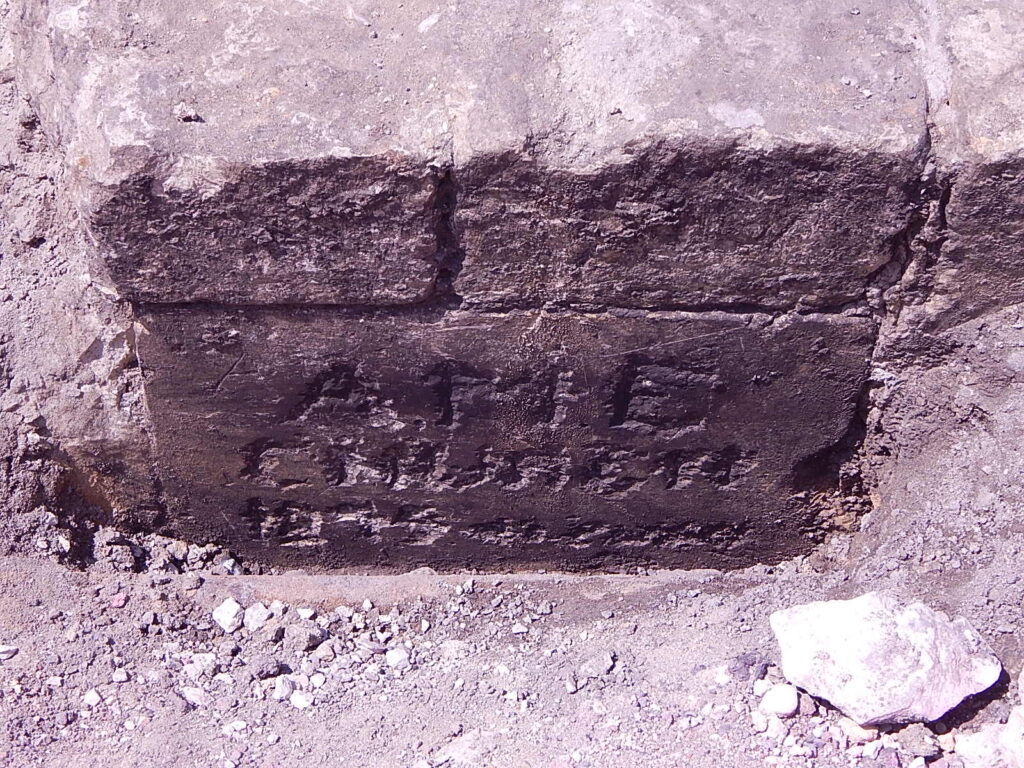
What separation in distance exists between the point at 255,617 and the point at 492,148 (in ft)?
4.13

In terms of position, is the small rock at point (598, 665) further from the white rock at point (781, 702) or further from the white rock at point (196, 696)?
the white rock at point (196, 696)

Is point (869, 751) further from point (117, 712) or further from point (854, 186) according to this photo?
point (117, 712)

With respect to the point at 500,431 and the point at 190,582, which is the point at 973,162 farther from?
the point at 190,582

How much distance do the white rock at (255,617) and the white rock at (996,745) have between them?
1487mm

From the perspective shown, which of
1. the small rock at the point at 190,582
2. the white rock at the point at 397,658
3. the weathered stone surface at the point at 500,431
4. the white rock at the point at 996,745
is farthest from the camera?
the small rock at the point at 190,582

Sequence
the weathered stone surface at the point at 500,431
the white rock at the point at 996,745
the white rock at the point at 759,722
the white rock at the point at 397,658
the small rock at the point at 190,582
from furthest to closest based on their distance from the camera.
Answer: the small rock at the point at 190,582 → the white rock at the point at 397,658 → the weathered stone surface at the point at 500,431 → the white rock at the point at 759,722 → the white rock at the point at 996,745

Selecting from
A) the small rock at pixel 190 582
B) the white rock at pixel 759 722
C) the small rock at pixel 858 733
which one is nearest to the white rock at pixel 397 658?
the small rock at pixel 190 582

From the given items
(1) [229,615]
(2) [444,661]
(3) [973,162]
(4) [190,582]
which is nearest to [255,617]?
(1) [229,615]

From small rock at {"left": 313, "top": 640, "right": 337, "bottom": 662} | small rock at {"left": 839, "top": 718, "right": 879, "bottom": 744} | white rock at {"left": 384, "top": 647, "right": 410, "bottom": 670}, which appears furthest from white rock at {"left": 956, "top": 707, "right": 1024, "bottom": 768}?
small rock at {"left": 313, "top": 640, "right": 337, "bottom": 662}

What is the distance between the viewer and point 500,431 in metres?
2.34

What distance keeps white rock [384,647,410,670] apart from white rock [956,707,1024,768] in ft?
3.75

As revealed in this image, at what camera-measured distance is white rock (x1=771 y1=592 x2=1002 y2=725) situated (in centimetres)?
187

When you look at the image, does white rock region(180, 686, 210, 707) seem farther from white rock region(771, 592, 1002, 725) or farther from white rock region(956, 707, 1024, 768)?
white rock region(956, 707, 1024, 768)

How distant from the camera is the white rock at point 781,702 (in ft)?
6.55
